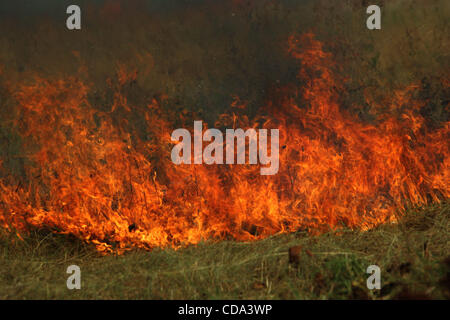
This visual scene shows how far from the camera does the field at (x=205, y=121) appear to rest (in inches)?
175

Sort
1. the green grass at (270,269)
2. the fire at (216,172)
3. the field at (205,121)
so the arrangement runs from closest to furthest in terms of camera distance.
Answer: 1. the green grass at (270,269)
2. the field at (205,121)
3. the fire at (216,172)

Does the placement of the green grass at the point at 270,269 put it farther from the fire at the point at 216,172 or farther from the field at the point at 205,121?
the fire at the point at 216,172

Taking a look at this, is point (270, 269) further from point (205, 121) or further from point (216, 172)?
point (205, 121)

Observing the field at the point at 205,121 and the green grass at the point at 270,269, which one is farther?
the field at the point at 205,121

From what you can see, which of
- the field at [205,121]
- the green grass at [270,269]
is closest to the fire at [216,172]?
the field at [205,121]

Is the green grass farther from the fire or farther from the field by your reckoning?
the fire

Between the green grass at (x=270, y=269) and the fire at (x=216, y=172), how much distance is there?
1.62 feet

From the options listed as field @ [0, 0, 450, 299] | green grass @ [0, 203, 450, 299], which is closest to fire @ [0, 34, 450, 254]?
field @ [0, 0, 450, 299]

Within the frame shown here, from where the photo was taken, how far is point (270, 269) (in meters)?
3.21

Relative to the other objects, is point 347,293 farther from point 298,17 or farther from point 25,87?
point 25,87

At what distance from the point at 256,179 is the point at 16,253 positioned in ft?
8.64

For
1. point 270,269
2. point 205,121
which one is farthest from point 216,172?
point 270,269

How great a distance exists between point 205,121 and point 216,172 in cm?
72

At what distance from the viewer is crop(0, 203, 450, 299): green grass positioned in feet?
9.40
